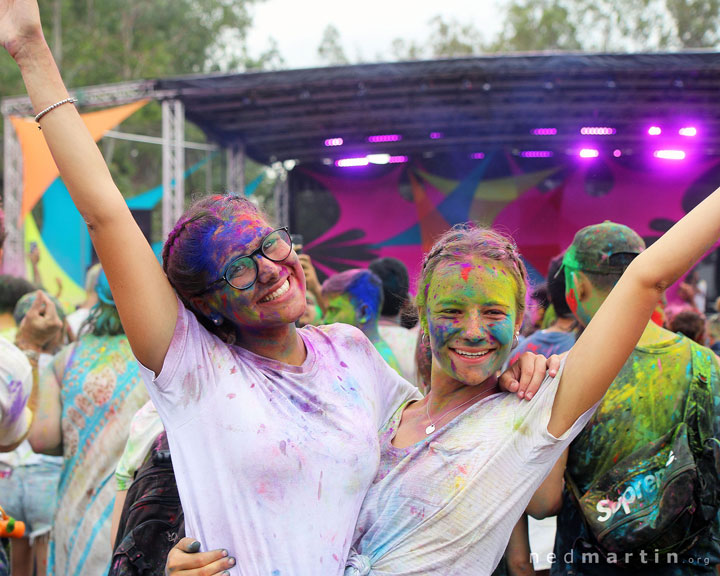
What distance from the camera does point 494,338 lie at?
155 cm

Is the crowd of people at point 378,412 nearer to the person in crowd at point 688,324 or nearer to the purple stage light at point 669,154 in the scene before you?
the person in crowd at point 688,324

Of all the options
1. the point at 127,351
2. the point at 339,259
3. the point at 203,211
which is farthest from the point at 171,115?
the point at 203,211

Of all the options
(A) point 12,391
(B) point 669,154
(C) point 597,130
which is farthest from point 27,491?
(B) point 669,154

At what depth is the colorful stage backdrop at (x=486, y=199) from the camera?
12.5 meters

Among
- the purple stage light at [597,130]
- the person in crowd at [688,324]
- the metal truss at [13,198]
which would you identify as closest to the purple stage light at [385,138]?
the purple stage light at [597,130]

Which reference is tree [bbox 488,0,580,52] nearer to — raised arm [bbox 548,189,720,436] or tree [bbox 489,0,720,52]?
tree [bbox 489,0,720,52]

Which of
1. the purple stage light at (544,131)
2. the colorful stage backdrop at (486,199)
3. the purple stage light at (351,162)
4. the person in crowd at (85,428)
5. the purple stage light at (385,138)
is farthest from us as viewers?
the purple stage light at (351,162)

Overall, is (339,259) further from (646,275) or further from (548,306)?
(646,275)

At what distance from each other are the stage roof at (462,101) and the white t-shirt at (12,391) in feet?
24.3

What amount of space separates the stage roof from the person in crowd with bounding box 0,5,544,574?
7935mm

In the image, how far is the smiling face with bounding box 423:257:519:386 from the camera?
5.10 feet

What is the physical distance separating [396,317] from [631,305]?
2.65m

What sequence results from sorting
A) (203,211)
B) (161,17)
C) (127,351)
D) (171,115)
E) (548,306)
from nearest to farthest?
Answer: (203,211)
(127,351)
(548,306)
(171,115)
(161,17)

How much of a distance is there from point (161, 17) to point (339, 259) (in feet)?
56.4
